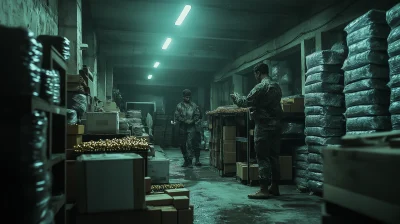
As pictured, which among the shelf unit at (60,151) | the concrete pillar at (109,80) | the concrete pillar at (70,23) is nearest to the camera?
the shelf unit at (60,151)

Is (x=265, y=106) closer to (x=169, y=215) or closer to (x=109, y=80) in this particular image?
(x=169, y=215)

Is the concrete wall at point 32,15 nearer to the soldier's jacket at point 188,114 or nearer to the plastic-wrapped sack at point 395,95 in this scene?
the soldier's jacket at point 188,114

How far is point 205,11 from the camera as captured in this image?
827 cm

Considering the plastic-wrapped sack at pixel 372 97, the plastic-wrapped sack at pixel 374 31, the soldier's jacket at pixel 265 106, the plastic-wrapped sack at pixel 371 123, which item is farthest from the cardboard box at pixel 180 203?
the plastic-wrapped sack at pixel 374 31

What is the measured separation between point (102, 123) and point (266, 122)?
7.95 ft

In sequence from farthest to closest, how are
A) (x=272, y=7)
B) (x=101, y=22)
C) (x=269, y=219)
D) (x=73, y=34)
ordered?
1. (x=101, y=22)
2. (x=272, y=7)
3. (x=73, y=34)
4. (x=269, y=219)

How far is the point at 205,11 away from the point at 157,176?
190 inches

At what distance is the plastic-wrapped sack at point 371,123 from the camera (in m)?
4.13

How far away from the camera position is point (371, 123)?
4188 millimetres

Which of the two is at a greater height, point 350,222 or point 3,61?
point 3,61

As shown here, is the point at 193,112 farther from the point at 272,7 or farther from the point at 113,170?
the point at 113,170

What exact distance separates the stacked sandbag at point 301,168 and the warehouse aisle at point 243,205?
15 cm

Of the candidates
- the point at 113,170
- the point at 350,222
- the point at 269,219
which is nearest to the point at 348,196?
the point at 350,222

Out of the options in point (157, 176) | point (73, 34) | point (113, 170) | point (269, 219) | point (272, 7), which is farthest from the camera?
point (272, 7)
